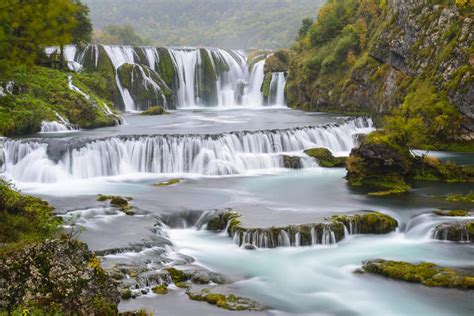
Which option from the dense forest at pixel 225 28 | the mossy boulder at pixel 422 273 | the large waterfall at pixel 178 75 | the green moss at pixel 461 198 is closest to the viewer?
the mossy boulder at pixel 422 273

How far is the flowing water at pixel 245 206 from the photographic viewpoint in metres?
13.5

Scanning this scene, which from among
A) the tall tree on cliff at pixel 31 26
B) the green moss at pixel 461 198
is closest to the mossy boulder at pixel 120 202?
the tall tree on cliff at pixel 31 26

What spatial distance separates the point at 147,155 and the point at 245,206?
400 inches

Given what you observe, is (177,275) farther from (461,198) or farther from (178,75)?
(178,75)

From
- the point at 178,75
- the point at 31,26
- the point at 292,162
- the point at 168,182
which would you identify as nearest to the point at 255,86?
the point at 178,75

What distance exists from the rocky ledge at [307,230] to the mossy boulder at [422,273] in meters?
2.39

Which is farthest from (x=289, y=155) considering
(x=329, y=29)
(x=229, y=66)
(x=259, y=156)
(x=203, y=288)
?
(x=229, y=66)

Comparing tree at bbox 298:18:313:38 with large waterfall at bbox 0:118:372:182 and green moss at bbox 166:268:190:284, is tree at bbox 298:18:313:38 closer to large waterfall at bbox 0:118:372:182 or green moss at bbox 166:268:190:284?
large waterfall at bbox 0:118:372:182

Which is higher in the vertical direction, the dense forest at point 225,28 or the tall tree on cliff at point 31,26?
the dense forest at point 225,28

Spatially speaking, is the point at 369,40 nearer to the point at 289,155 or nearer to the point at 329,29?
the point at 329,29

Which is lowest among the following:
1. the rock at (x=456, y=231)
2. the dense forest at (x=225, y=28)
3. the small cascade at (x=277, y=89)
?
the rock at (x=456, y=231)

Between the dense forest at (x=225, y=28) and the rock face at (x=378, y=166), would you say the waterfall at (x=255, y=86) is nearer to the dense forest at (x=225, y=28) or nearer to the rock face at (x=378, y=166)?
the rock face at (x=378, y=166)

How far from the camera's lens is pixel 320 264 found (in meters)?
15.8

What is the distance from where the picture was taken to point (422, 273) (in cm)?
1437
